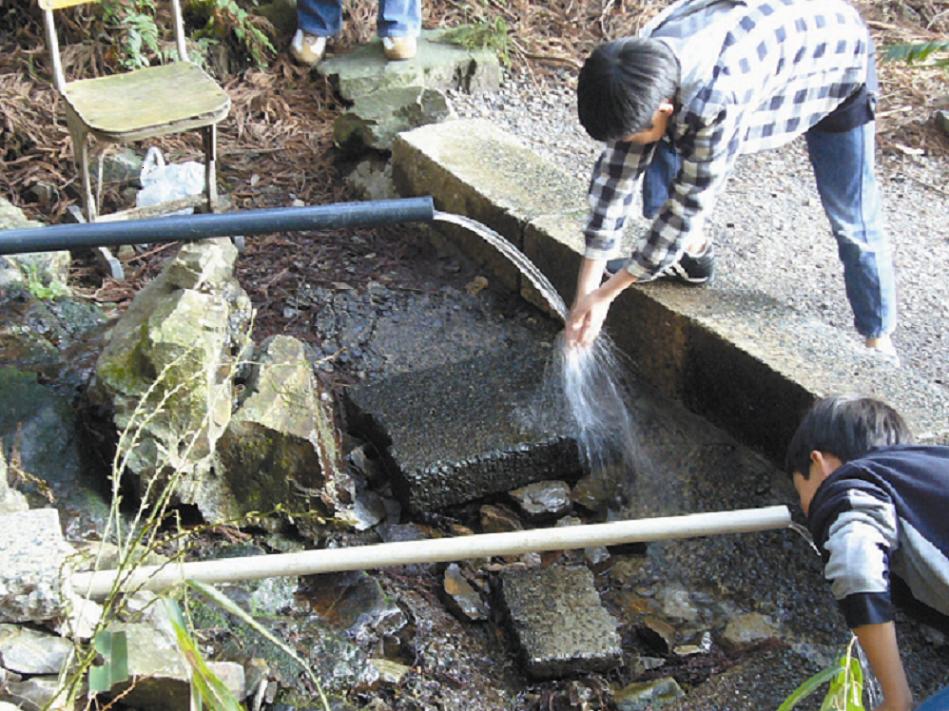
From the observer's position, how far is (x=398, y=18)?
4906mm

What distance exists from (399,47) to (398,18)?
0.13 m

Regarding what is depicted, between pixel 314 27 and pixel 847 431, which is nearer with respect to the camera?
pixel 847 431

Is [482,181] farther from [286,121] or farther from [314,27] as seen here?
[314,27]

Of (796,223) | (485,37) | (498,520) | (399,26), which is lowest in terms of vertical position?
(498,520)

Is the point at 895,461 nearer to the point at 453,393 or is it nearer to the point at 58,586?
the point at 453,393

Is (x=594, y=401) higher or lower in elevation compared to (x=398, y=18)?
lower

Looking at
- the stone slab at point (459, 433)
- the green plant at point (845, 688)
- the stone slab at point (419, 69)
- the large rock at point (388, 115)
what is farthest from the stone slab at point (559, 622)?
the stone slab at point (419, 69)

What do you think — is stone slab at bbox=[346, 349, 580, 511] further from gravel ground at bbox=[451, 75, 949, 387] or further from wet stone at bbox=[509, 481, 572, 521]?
gravel ground at bbox=[451, 75, 949, 387]

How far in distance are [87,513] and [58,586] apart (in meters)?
0.79

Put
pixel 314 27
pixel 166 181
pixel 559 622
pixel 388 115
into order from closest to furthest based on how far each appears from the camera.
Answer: pixel 559 622
pixel 166 181
pixel 388 115
pixel 314 27

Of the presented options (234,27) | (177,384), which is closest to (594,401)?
(177,384)

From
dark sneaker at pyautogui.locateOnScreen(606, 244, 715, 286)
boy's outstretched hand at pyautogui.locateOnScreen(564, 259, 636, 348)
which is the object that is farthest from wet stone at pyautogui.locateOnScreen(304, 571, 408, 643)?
dark sneaker at pyautogui.locateOnScreen(606, 244, 715, 286)

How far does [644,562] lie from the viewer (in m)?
3.10

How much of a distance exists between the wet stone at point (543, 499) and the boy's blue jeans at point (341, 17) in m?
2.47
